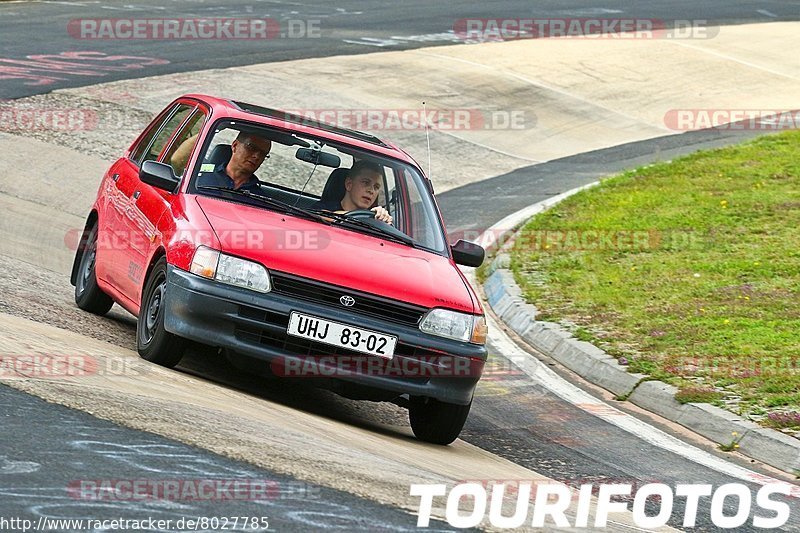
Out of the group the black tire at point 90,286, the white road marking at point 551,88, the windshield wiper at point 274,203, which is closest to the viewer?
the windshield wiper at point 274,203

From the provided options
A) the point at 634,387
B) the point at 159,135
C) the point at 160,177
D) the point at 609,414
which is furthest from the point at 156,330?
the point at 634,387

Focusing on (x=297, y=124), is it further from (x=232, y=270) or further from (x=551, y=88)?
(x=551, y=88)

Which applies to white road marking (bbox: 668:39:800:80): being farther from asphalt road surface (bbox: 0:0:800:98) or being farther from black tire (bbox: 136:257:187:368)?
black tire (bbox: 136:257:187:368)

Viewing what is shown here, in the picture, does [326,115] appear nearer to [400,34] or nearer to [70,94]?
[70,94]

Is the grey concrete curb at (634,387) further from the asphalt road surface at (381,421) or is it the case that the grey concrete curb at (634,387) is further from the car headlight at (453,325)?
the car headlight at (453,325)

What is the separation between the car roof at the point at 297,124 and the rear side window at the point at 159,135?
0.28 meters

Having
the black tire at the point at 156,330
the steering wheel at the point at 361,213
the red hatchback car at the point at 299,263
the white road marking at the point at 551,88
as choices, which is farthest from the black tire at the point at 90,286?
the white road marking at the point at 551,88

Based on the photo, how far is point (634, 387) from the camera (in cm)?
974

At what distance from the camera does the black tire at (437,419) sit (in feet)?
25.3

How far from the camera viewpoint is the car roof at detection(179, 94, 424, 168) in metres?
8.69

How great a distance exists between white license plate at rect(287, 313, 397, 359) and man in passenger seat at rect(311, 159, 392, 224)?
1.34m

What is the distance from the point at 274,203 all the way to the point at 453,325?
4.83 ft

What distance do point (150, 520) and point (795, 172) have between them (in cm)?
1362

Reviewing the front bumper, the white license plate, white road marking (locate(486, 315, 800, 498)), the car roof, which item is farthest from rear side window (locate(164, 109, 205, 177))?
white road marking (locate(486, 315, 800, 498))
